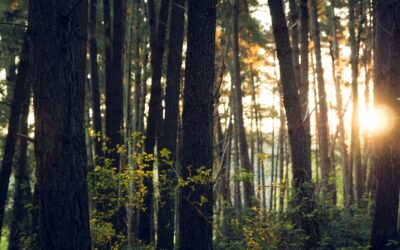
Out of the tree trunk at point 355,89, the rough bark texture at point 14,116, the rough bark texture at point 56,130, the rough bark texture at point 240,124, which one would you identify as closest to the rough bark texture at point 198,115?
the rough bark texture at point 56,130

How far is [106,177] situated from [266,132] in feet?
113

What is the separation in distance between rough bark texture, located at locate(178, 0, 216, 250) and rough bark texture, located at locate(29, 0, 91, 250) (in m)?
1.92

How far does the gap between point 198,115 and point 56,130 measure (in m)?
2.20

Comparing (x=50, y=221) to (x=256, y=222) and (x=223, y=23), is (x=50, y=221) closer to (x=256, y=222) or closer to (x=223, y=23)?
(x=256, y=222)

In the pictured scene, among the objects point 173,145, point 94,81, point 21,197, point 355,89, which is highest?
point 355,89

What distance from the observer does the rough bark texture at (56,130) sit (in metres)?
4.96

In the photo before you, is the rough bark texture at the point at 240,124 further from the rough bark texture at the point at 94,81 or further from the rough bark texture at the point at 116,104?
the rough bark texture at the point at 116,104

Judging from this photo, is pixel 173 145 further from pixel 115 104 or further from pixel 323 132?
pixel 323 132

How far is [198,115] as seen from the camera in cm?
667

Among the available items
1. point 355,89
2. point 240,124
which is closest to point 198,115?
point 240,124

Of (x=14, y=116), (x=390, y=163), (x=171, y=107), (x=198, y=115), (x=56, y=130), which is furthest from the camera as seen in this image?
(x=14, y=116)

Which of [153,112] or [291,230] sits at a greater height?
[153,112]

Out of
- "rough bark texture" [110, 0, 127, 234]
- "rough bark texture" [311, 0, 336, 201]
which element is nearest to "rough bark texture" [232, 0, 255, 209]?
"rough bark texture" [311, 0, 336, 201]

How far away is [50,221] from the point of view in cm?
497
